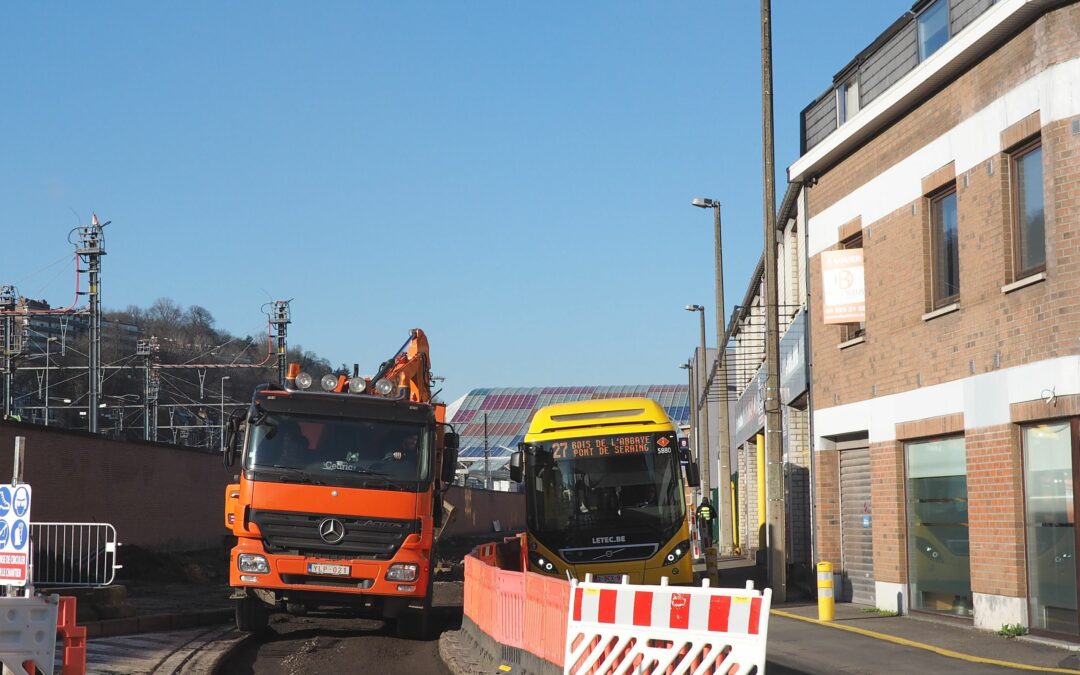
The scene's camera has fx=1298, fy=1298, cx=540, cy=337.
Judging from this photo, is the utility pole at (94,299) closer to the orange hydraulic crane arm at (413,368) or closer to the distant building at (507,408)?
the orange hydraulic crane arm at (413,368)

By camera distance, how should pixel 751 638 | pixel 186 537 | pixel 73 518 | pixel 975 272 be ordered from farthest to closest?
pixel 186 537, pixel 73 518, pixel 975 272, pixel 751 638

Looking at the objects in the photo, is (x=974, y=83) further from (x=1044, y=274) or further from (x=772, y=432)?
(x=772, y=432)

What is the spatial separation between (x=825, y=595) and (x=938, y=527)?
6.21 ft

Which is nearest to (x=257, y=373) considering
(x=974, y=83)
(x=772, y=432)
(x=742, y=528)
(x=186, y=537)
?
(x=742, y=528)

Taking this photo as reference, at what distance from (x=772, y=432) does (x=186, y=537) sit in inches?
777

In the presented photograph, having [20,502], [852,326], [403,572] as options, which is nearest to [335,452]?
[403,572]

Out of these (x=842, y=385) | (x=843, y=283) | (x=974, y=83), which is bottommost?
(x=842, y=385)

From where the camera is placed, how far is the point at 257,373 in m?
97.3

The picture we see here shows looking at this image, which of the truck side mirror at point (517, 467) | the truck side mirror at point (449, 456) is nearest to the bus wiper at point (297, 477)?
the truck side mirror at point (449, 456)

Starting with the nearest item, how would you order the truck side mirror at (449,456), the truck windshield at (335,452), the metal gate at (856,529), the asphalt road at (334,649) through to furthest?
the asphalt road at (334,649)
the truck windshield at (335,452)
the truck side mirror at (449,456)
the metal gate at (856,529)

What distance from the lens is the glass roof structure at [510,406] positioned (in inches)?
4951

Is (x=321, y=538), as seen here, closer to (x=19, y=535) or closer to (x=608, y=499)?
(x=608, y=499)

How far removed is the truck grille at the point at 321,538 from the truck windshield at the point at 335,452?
0.46 m

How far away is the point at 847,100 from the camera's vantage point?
21984 millimetres
